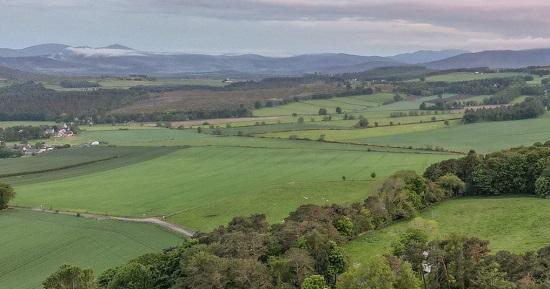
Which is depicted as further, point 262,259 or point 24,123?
point 24,123

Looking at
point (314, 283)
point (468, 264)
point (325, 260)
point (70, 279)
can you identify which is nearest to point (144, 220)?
point (70, 279)

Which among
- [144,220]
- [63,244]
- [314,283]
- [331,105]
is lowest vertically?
[144,220]

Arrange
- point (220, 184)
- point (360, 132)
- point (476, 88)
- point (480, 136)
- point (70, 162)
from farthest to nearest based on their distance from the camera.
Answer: point (476, 88) < point (360, 132) < point (480, 136) < point (70, 162) < point (220, 184)

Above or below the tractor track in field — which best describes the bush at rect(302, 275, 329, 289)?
above

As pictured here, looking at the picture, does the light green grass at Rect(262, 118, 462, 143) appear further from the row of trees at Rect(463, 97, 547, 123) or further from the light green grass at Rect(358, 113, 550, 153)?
the row of trees at Rect(463, 97, 547, 123)

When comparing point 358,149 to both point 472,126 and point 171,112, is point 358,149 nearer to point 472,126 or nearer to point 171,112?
point 472,126

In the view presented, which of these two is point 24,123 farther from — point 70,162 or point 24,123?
point 70,162

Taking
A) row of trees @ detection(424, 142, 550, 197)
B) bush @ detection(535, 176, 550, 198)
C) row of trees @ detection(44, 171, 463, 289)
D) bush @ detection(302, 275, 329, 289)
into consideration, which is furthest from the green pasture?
bush @ detection(302, 275, 329, 289)
